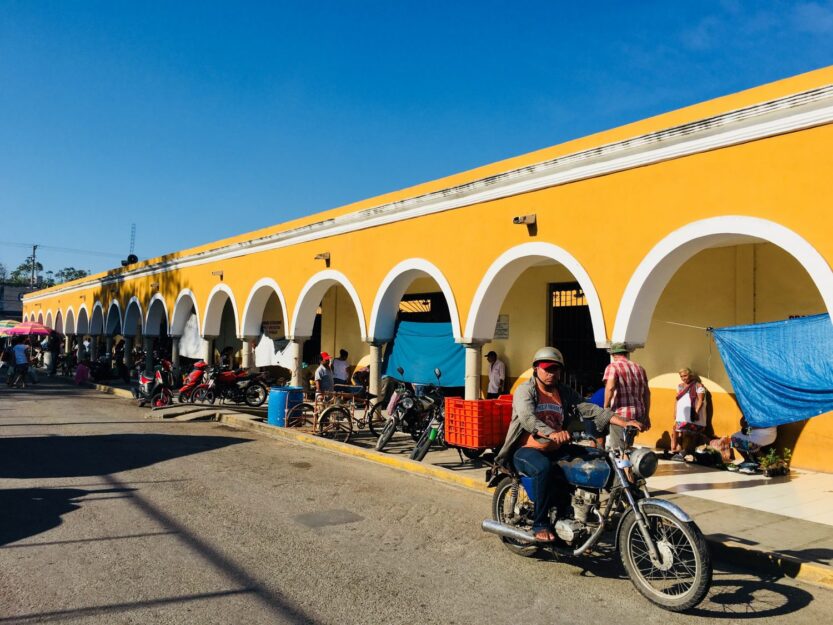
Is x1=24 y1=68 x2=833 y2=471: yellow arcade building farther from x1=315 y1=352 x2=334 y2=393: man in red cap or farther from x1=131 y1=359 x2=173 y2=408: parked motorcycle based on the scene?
x1=131 y1=359 x2=173 y2=408: parked motorcycle

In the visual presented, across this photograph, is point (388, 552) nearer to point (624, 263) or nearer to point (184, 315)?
point (624, 263)

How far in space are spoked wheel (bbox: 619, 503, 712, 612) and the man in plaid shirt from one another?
10.2 feet

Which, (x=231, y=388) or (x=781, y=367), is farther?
(x=231, y=388)

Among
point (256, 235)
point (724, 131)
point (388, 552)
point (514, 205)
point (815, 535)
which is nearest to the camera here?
point (388, 552)

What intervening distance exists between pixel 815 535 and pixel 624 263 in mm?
4130

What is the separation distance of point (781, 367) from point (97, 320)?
32.1 m

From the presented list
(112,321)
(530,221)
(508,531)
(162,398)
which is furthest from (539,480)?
(112,321)

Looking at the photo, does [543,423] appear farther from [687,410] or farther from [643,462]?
[687,410]

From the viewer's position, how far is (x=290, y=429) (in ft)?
40.2

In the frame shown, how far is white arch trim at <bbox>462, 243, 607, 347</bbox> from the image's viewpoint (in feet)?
31.1

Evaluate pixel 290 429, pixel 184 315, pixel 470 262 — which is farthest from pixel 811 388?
pixel 184 315

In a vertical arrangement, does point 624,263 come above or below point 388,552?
above

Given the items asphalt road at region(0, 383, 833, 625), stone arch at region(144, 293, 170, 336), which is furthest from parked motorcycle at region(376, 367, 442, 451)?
stone arch at region(144, 293, 170, 336)

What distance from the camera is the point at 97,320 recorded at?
107ft
